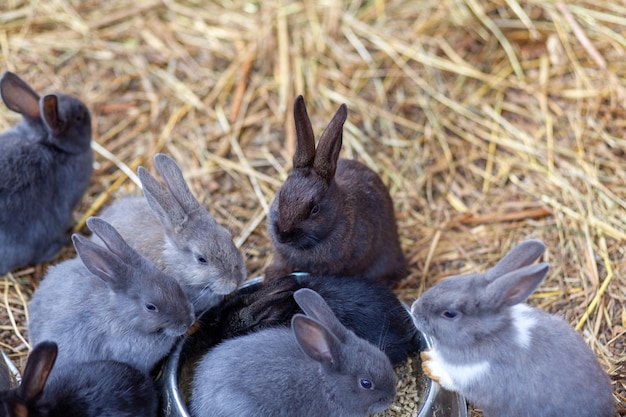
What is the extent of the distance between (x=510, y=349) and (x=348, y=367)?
0.85 metres

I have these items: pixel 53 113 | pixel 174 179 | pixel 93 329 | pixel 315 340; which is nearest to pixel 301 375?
pixel 315 340

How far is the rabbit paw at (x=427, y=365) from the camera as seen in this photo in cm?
415

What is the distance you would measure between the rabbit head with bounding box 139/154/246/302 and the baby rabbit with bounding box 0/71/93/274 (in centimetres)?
102

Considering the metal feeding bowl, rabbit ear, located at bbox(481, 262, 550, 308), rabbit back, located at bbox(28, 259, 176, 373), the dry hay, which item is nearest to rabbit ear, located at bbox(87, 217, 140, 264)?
rabbit back, located at bbox(28, 259, 176, 373)

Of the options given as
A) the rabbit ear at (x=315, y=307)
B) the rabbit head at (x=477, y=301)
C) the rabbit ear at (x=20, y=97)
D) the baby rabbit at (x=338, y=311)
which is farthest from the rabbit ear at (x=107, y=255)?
the rabbit head at (x=477, y=301)

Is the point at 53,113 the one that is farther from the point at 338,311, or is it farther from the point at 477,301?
the point at 477,301

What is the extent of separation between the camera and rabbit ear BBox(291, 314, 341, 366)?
147 inches

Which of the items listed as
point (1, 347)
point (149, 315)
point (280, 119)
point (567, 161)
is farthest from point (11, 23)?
point (567, 161)

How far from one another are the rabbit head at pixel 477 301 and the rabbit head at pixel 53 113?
8.93 feet

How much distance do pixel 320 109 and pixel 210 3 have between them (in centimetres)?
169

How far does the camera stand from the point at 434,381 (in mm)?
4129

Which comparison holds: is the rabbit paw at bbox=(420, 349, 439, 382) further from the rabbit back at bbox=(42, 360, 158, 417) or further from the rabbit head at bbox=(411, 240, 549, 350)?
the rabbit back at bbox=(42, 360, 158, 417)

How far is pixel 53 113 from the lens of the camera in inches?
202

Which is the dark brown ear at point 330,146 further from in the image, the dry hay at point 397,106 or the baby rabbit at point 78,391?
the baby rabbit at point 78,391
